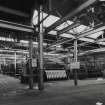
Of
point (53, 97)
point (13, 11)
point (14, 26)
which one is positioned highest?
point (13, 11)

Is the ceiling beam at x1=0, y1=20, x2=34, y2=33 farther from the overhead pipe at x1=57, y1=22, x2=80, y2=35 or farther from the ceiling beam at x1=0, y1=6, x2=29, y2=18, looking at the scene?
the overhead pipe at x1=57, y1=22, x2=80, y2=35

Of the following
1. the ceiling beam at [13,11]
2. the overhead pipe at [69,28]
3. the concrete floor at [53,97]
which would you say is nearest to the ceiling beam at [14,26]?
the ceiling beam at [13,11]

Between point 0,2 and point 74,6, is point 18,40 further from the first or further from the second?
point 74,6

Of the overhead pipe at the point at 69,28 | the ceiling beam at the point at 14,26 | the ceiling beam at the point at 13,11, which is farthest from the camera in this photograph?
the ceiling beam at the point at 13,11

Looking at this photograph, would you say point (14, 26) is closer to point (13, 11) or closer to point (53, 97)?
point (13, 11)

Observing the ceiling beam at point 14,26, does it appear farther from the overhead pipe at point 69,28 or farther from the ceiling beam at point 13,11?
the overhead pipe at point 69,28

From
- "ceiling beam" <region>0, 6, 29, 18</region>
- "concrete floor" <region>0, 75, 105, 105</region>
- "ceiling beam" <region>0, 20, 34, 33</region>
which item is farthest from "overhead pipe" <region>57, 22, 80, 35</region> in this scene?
"concrete floor" <region>0, 75, 105, 105</region>

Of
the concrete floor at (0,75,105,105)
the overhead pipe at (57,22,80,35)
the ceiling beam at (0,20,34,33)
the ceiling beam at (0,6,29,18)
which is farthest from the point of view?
the ceiling beam at (0,6,29,18)

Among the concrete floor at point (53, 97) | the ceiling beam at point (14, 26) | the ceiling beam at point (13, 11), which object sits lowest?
the concrete floor at point (53, 97)

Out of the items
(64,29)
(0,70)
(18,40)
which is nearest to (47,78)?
(18,40)

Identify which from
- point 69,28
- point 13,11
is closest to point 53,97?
point 69,28

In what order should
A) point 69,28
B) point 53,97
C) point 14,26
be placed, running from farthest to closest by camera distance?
point 69,28, point 14,26, point 53,97

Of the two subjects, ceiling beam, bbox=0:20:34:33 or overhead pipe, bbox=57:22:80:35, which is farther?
overhead pipe, bbox=57:22:80:35

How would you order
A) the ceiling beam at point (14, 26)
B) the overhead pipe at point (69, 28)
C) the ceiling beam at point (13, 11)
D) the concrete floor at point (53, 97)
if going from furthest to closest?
the ceiling beam at point (13, 11) < the overhead pipe at point (69, 28) < the ceiling beam at point (14, 26) < the concrete floor at point (53, 97)
